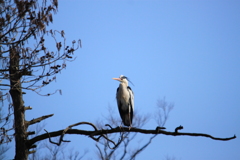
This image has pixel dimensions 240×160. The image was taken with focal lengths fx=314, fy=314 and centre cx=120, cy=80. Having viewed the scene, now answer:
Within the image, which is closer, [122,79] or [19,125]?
[19,125]

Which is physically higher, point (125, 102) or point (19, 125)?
point (125, 102)

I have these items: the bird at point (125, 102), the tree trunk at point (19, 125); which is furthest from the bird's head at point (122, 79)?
the tree trunk at point (19, 125)

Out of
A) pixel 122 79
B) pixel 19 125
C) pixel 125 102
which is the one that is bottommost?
pixel 19 125

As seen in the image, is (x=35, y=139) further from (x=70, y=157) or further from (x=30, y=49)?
(x=70, y=157)

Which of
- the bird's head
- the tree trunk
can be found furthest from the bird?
the tree trunk

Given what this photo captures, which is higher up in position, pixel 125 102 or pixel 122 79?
pixel 122 79

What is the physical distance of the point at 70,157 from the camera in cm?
1234

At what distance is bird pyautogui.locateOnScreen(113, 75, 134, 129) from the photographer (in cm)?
849

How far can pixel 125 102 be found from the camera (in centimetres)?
849

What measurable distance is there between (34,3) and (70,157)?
29.3 feet

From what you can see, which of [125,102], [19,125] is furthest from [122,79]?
[19,125]

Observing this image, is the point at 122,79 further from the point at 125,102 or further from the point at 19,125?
the point at 19,125

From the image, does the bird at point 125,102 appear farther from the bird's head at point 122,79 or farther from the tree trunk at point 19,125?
the tree trunk at point 19,125

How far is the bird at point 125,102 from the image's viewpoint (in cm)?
849
